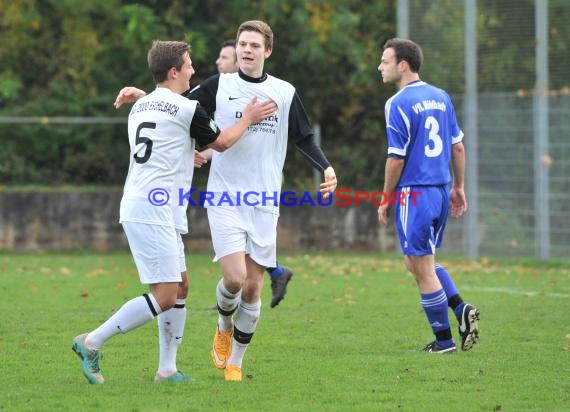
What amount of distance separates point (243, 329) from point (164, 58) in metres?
1.86

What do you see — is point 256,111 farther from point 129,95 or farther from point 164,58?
point 129,95

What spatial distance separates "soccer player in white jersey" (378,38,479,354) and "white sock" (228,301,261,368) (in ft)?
4.81

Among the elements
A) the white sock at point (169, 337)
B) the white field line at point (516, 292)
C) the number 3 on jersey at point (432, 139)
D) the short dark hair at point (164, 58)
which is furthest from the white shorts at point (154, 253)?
the white field line at point (516, 292)

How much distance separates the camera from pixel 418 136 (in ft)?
28.7

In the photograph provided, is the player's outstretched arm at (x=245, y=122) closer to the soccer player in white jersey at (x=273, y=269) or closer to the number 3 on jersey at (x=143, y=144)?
the number 3 on jersey at (x=143, y=144)

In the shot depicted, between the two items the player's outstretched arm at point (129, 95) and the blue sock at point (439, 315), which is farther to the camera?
the blue sock at point (439, 315)

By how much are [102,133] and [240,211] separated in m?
14.1

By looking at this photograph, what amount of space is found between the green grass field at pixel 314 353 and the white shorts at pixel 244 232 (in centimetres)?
81

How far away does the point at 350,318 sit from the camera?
10891 millimetres

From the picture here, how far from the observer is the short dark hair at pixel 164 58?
7207 mm

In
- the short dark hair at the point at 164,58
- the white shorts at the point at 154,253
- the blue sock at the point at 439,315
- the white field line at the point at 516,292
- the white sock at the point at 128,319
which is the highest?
the short dark hair at the point at 164,58

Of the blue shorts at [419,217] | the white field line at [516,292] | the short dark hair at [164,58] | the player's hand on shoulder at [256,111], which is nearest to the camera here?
the short dark hair at [164,58]

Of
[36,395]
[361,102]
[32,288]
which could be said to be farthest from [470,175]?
[36,395]

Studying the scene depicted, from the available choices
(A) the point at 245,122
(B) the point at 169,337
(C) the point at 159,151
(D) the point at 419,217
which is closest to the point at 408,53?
(D) the point at 419,217
